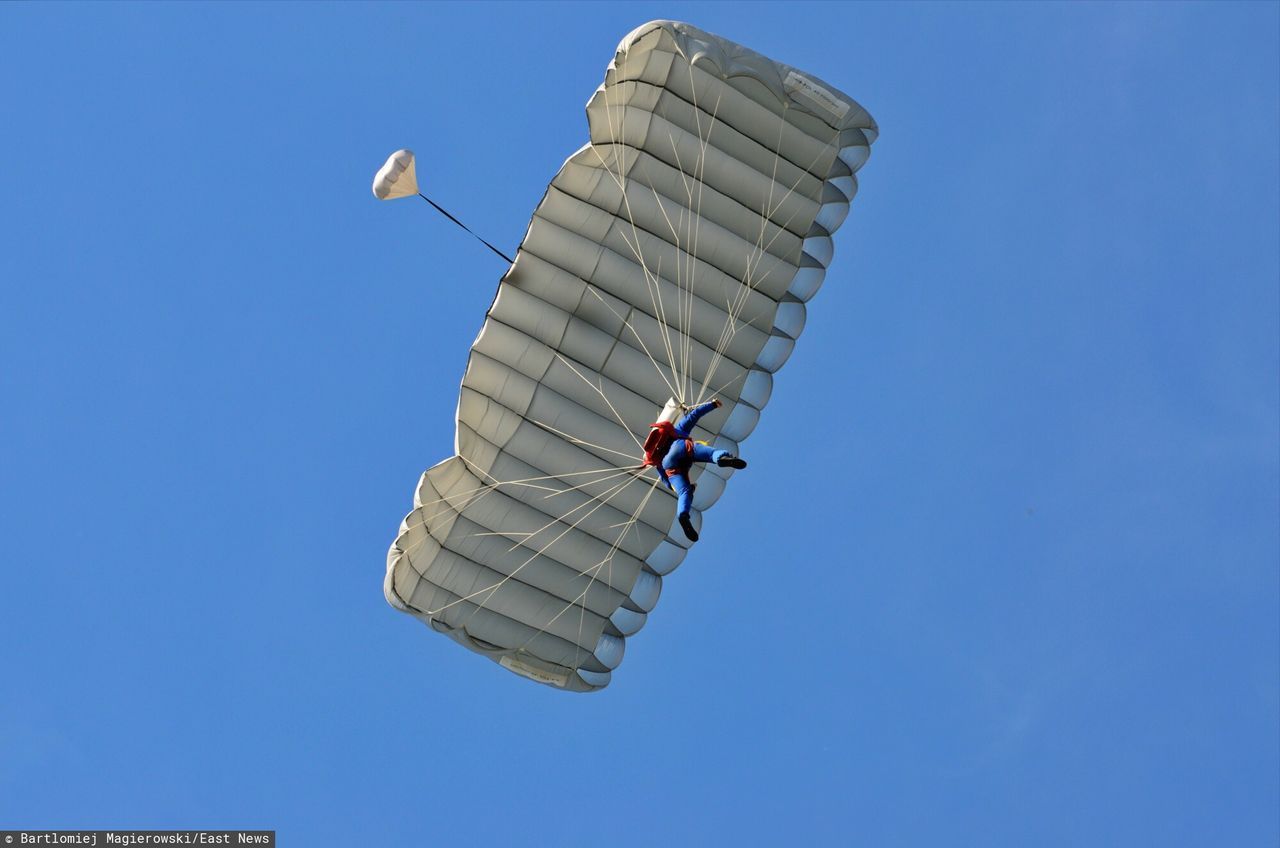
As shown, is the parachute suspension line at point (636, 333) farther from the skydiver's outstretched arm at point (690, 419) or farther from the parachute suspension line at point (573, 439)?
the skydiver's outstretched arm at point (690, 419)

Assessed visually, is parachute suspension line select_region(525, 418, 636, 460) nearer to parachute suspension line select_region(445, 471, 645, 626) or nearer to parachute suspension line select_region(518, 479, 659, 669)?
parachute suspension line select_region(445, 471, 645, 626)

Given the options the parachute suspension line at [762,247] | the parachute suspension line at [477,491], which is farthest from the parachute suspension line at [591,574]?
the parachute suspension line at [762,247]

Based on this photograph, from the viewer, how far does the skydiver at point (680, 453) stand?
1510 centimetres

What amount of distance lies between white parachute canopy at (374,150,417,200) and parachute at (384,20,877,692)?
0.03m

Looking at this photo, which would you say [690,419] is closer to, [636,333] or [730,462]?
[730,462]

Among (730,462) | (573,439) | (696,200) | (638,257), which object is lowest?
(730,462)

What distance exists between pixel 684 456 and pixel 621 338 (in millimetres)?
2474

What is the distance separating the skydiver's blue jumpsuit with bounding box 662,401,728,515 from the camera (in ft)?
49.7

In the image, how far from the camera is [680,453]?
1531 cm

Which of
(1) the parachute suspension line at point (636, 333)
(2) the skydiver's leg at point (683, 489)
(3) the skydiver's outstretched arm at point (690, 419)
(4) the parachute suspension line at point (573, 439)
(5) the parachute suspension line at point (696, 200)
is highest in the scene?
(5) the parachute suspension line at point (696, 200)

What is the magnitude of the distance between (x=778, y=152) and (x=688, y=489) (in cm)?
444

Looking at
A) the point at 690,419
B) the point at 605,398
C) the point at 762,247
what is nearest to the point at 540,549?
the point at 605,398

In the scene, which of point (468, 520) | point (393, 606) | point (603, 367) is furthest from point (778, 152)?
point (393, 606)

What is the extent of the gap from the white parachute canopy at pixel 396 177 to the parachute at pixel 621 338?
0.08ft
